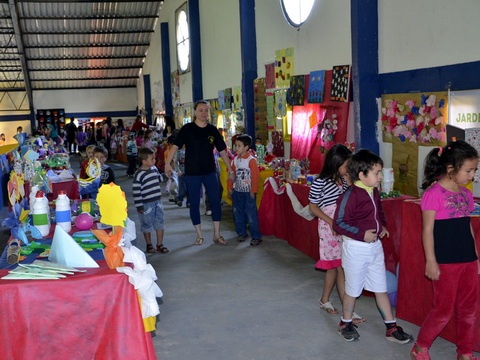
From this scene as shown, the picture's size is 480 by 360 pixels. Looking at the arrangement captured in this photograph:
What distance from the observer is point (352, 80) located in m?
6.73

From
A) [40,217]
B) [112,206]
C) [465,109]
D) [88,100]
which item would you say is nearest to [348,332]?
[112,206]

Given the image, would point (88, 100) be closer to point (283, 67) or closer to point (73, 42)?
point (73, 42)

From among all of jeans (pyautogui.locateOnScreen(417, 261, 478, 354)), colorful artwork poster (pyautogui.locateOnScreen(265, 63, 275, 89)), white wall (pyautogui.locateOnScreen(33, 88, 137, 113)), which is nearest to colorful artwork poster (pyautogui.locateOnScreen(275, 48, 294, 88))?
colorful artwork poster (pyautogui.locateOnScreen(265, 63, 275, 89))

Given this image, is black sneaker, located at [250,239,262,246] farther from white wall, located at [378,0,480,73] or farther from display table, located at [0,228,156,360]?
display table, located at [0,228,156,360]

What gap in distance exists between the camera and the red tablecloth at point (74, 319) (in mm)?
2834

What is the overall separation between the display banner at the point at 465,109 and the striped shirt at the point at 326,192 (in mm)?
1449

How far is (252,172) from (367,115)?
1414 millimetres

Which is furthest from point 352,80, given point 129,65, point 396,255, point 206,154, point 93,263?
point 129,65

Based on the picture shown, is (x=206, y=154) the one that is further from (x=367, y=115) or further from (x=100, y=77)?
(x=100, y=77)

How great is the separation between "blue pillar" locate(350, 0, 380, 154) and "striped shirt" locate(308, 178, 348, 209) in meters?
2.23

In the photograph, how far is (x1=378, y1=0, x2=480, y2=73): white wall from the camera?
16.2ft

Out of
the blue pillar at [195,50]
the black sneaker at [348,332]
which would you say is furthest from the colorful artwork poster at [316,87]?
the blue pillar at [195,50]

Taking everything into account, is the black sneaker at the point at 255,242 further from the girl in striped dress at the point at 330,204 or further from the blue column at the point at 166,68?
the blue column at the point at 166,68

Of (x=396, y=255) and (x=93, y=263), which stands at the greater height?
(x=93, y=263)
